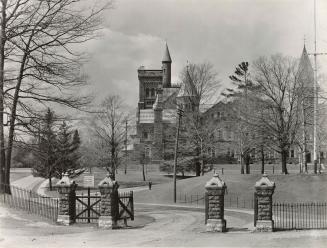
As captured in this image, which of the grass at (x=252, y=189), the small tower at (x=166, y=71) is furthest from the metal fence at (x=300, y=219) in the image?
the small tower at (x=166, y=71)

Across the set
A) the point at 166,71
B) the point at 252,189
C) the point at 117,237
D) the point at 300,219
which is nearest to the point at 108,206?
the point at 117,237

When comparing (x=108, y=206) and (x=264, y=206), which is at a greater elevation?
(x=264, y=206)

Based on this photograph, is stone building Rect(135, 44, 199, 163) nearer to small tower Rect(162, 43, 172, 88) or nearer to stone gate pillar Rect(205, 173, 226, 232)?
small tower Rect(162, 43, 172, 88)

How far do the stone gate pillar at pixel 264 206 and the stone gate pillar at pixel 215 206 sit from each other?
1.11 meters

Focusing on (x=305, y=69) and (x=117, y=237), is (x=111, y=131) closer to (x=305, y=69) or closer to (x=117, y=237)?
(x=305, y=69)

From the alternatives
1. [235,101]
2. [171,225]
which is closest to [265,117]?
[235,101]

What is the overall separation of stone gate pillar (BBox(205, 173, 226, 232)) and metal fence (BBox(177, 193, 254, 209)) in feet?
52.0

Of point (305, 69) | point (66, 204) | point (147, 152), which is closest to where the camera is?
point (66, 204)

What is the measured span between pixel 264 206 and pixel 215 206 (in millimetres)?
1508

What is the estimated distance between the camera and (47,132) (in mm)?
19844

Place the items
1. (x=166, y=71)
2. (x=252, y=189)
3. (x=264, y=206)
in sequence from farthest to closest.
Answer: (x=166, y=71)
(x=252, y=189)
(x=264, y=206)

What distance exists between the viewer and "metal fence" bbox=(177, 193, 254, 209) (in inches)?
1261

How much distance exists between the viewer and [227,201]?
33.3 m

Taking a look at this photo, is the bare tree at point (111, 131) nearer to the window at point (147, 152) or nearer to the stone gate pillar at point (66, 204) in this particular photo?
the window at point (147, 152)
